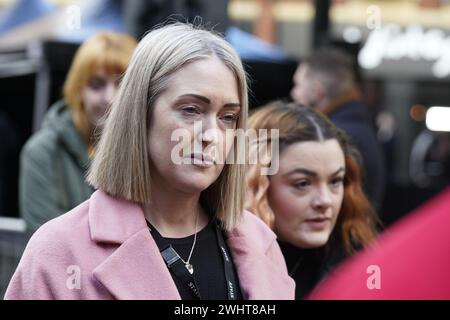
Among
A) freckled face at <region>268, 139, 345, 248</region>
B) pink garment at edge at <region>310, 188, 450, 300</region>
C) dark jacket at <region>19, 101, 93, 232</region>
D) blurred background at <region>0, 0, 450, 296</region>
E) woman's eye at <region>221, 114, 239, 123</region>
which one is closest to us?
pink garment at edge at <region>310, 188, 450, 300</region>

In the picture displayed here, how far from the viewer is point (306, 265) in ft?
10.7

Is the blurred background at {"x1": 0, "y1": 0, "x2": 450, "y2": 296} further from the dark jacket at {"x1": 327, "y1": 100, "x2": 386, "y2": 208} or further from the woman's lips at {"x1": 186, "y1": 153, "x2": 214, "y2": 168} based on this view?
the woman's lips at {"x1": 186, "y1": 153, "x2": 214, "y2": 168}

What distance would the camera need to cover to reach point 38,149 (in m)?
4.55

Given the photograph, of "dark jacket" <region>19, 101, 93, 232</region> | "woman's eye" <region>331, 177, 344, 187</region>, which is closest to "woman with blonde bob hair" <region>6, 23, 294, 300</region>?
"woman's eye" <region>331, 177, 344, 187</region>

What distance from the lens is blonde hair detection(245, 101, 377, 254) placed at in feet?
10.6

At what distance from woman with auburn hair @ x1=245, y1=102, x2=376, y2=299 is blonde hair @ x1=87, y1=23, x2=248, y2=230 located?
35.3 inches

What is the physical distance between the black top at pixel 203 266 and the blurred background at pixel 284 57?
100cm

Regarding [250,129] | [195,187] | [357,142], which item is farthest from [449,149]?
[195,187]

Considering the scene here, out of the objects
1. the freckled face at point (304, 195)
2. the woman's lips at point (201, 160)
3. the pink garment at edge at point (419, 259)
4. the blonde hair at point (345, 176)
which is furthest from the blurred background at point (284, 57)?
the pink garment at edge at point (419, 259)

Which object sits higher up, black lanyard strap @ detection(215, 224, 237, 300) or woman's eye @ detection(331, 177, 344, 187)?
black lanyard strap @ detection(215, 224, 237, 300)

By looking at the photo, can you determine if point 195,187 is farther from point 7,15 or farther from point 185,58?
point 7,15

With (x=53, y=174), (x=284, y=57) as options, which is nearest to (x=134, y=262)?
(x=53, y=174)

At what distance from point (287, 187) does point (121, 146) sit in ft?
3.60

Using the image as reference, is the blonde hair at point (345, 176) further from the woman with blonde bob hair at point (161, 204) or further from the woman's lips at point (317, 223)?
the woman with blonde bob hair at point (161, 204)
